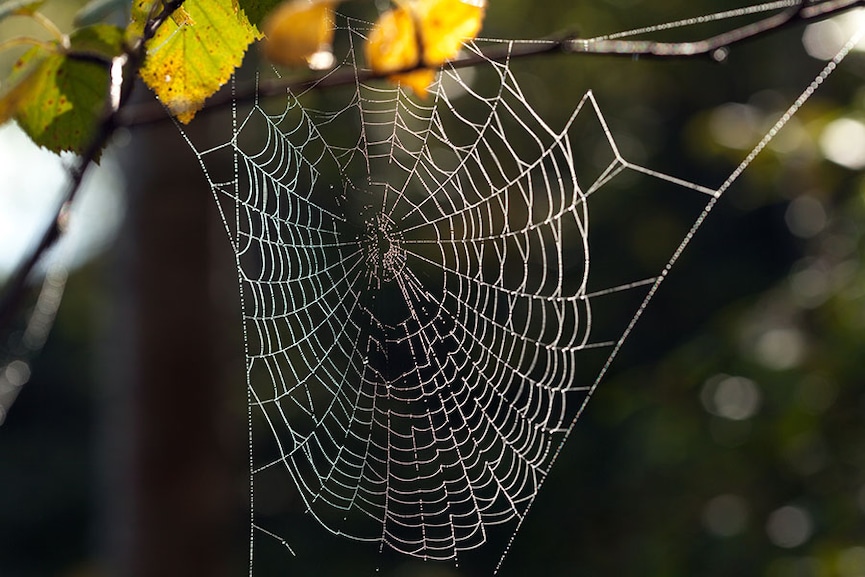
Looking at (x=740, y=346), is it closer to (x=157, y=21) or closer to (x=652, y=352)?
(x=157, y=21)

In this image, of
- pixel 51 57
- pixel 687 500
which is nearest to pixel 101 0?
pixel 51 57

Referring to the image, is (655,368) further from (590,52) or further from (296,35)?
(296,35)

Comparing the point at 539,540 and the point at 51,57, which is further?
the point at 539,540

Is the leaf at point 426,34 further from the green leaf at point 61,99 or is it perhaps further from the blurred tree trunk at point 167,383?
the blurred tree trunk at point 167,383

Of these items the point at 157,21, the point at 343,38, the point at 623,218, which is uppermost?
the point at 343,38

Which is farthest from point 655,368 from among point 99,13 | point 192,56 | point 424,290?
point 99,13

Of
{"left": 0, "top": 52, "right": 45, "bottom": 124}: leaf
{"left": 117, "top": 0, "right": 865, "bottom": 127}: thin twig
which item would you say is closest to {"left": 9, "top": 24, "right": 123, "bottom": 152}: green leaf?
{"left": 0, "top": 52, "right": 45, "bottom": 124}: leaf

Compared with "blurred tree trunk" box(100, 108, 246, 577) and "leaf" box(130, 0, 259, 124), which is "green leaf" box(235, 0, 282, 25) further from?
"blurred tree trunk" box(100, 108, 246, 577)
